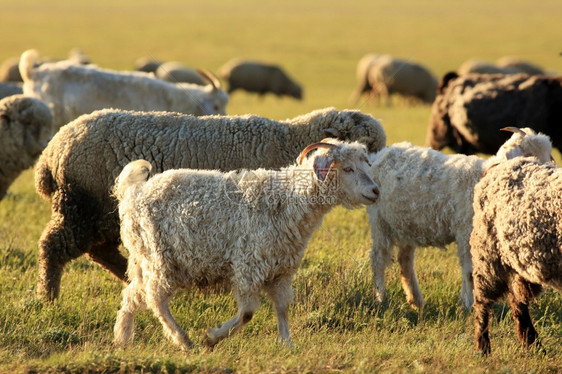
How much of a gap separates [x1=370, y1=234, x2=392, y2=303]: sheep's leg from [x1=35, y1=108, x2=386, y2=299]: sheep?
102 cm

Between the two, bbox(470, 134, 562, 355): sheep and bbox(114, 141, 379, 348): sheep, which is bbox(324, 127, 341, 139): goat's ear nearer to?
bbox(114, 141, 379, 348): sheep

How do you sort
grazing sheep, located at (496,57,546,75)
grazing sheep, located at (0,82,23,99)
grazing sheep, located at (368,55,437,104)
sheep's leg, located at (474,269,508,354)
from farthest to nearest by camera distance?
grazing sheep, located at (368,55,437,104)
grazing sheep, located at (496,57,546,75)
grazing sheep, located at (0,82,23,99)
sheep's leg, located at (474,269,508,354)

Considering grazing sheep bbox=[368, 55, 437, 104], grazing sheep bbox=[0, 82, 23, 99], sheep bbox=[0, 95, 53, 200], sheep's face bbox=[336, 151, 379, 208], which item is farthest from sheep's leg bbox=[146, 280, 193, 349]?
grazing sheep bbox=[368, 55, 437, 104]

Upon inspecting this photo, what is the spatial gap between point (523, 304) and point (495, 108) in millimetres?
7270

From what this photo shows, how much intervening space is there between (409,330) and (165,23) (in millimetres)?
71117

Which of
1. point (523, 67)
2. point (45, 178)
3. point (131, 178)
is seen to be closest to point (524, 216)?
point (131, 178)

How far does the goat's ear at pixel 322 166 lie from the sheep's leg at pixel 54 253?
100 inches

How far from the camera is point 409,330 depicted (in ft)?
21.6

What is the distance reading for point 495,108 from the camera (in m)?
12.8

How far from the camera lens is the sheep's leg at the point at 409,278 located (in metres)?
7.37

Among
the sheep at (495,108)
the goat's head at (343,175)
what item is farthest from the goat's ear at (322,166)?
the sheep at (495,108)

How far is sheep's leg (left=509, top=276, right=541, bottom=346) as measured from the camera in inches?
239

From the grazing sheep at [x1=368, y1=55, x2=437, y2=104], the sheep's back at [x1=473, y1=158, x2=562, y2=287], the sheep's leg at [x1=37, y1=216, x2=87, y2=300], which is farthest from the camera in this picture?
the grazing sheep at [x1=368, y1=55, x2=437, y2=104]

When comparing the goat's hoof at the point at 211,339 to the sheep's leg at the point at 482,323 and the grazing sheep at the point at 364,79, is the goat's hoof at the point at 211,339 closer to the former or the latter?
the sheep's leg at the point at 482,323
